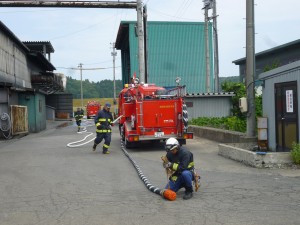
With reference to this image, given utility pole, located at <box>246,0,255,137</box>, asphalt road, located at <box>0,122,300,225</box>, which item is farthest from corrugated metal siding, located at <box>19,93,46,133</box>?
utility pole, located at <box>246,0,255,137</box>

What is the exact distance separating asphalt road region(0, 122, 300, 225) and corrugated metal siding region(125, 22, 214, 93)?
108 feet

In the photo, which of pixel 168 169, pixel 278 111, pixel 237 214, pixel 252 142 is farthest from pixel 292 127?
pixel 237 214

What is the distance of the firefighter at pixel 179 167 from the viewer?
25.7ft

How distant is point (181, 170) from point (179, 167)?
68mm

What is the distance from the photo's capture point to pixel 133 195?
27.1ft

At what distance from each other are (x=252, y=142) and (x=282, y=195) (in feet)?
22.9

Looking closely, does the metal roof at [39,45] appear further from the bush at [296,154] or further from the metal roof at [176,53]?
the bush at [296,154]

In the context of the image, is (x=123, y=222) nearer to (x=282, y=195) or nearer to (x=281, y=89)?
(x=282, y=195)

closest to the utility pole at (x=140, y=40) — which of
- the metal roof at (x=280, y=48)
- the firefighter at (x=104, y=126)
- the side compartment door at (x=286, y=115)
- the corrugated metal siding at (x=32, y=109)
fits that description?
the corrugated metal siding at (x=32, y=109)

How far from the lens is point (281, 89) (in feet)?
42.0

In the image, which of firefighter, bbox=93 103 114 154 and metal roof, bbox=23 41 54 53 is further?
metal roof, bbox=23 41 54 53

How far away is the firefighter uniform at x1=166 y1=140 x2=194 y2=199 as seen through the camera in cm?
785

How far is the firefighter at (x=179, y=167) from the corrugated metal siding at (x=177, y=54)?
3758cm

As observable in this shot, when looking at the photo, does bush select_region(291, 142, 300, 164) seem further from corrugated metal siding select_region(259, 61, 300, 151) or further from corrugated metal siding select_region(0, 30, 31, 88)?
corrugated metal siding select_region(0, 30, 31, 88)
